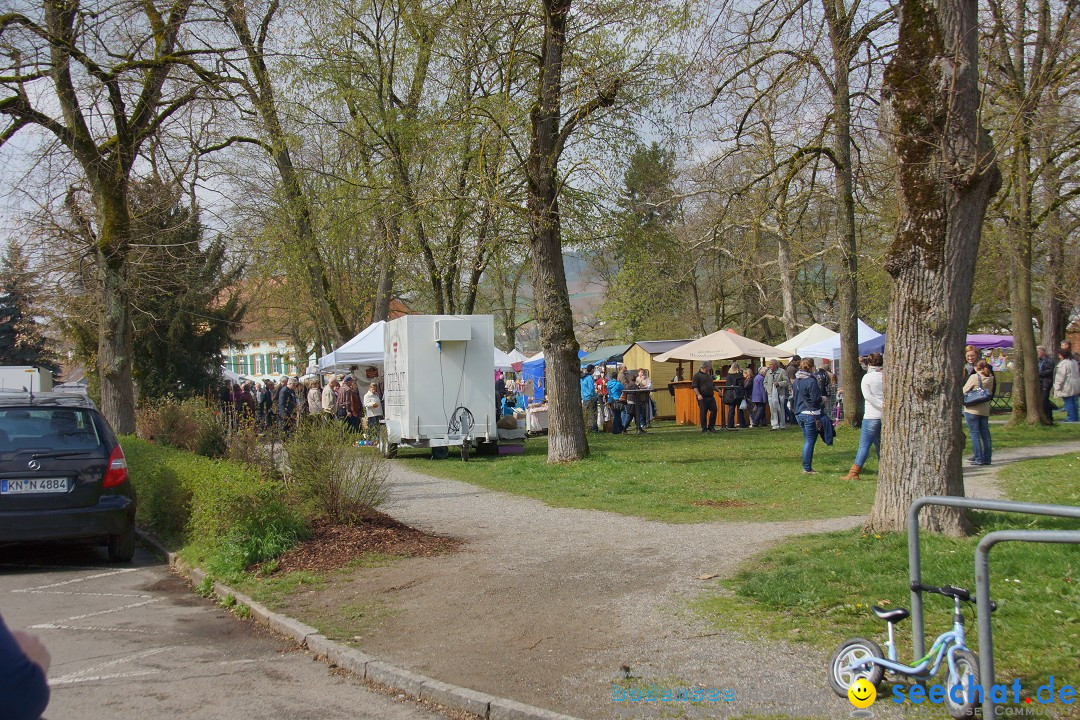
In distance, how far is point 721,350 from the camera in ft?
93.6

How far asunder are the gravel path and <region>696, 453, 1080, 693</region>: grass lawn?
31cm

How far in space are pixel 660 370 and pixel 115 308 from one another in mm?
20729

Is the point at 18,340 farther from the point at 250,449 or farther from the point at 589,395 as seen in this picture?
A: the point at 250,449

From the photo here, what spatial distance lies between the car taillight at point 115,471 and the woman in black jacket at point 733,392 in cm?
1978

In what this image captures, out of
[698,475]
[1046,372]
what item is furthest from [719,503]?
[1046,372]

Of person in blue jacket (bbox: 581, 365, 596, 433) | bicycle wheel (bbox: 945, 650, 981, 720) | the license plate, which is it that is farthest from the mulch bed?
person in blue jacket (bbox: 581, 365, 596, 433)

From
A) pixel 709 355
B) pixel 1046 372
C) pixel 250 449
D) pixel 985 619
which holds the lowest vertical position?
pixel 985 619

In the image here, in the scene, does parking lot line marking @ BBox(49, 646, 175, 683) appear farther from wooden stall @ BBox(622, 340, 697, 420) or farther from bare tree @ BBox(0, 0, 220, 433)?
wooden stall @ BBox(622, 340, 697, 420)

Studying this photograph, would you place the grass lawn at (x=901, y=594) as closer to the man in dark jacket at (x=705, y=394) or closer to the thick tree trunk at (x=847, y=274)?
the thick tree trunk at (x=847, y=274)

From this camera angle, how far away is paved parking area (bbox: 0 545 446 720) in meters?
5.21

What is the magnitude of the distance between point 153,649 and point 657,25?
42.8 feet

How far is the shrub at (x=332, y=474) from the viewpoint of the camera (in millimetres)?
9594

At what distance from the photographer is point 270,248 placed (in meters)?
23.2

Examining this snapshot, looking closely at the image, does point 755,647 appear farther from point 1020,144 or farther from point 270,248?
point 270,248
